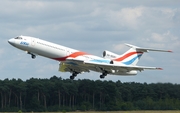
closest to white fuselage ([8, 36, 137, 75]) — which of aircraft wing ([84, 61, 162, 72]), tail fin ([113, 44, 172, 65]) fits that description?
aircraft wing ([84, 61, 162, 72])

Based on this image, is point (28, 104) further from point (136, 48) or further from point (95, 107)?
point (136, 48)

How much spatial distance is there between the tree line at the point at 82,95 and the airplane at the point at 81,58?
8486 mm

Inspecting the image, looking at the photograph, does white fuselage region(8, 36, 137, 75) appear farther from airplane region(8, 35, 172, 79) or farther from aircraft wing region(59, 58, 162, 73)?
aircraft wing region(59, 58, 162, 73)

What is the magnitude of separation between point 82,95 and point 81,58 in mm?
25939

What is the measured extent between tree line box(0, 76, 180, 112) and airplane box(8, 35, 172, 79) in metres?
8.49

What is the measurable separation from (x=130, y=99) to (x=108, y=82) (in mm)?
5462

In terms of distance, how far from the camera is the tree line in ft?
274

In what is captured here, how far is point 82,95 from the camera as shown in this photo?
310 ft

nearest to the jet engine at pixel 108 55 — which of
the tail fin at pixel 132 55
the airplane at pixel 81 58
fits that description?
the airplane at pixel 81 58

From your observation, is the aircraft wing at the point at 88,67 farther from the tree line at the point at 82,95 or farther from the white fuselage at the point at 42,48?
the tree line at the point at 82,95

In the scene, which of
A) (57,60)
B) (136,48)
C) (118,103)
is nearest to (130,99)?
(118,103)

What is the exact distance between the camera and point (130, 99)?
91000mm

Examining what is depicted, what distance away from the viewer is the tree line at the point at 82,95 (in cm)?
8356

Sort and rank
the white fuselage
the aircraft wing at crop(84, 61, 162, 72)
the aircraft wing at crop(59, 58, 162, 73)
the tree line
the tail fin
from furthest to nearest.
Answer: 1. the tree line
2. the tail fin
3. the aircraft wing at crop(84, 61, 162, 72)
4. the aircraft wing at crop(59, 58, 162, 73)
5. the white fuselage
